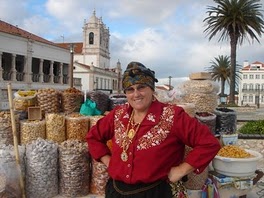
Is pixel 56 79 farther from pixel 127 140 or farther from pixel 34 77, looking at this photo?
pixel 127 140

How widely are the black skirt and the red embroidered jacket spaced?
0.15 ft

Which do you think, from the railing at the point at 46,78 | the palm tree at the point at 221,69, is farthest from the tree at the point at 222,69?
the railing at the point at 46,78

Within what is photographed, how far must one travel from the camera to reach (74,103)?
4.16 meters

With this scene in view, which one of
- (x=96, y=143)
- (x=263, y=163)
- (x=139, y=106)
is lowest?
(x=263, y=163)

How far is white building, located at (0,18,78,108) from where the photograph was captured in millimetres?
26516

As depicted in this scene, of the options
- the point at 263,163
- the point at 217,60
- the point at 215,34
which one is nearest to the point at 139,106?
the point at 263,163

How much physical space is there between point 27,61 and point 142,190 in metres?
28.7

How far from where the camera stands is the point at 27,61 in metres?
29.1

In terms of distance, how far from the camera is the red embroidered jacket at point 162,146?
6.56 ft

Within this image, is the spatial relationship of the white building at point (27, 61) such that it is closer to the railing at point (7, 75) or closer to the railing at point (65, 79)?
the railing at point (7, 75)

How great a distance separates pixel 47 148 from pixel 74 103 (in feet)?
3.01

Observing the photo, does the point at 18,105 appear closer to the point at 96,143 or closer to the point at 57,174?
the point at 57,174

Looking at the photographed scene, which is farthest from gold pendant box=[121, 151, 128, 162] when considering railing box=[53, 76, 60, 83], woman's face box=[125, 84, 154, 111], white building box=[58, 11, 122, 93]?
white building box=[58, 11, 122, 93]

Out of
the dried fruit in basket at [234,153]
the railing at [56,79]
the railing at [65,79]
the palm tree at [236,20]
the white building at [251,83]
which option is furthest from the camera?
the white building at [251,83]
